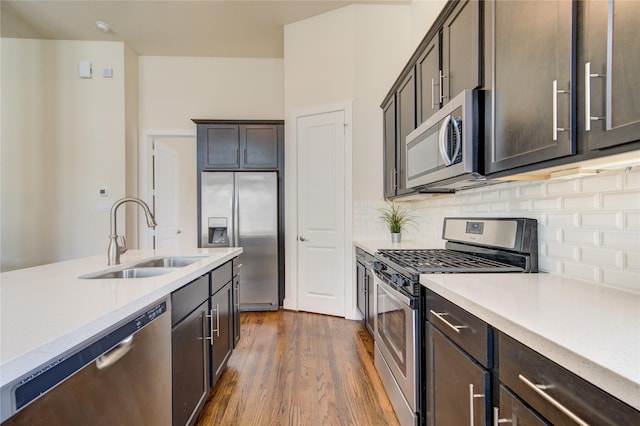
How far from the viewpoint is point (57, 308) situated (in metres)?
0.88

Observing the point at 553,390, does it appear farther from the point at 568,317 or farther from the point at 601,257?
the point at 601,257

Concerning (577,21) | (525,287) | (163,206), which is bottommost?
(525,287)

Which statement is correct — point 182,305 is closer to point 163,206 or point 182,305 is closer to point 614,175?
point 614,175

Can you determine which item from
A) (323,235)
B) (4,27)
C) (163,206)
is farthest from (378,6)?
(4,27)

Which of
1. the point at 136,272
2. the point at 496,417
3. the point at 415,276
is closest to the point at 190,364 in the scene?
the point at 136,272

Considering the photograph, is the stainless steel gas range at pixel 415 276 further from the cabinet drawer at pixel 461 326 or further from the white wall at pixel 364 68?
the white wall at pixel 364 68

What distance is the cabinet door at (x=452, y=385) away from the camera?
935mm

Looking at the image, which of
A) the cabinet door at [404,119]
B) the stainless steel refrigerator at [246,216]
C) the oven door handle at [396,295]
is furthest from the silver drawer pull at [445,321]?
the stainless steel refrigerator at [246,216]

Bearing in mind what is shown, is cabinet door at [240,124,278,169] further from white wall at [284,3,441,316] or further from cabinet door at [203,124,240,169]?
white wall at [284,3,441,316]

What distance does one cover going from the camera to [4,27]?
3686 millimetres

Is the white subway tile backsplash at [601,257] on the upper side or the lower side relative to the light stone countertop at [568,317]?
upper

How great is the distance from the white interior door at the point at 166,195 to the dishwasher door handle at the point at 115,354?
3.79 meters

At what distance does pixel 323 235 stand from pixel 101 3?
3.65 metres

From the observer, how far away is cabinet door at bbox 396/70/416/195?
92.6 inches
